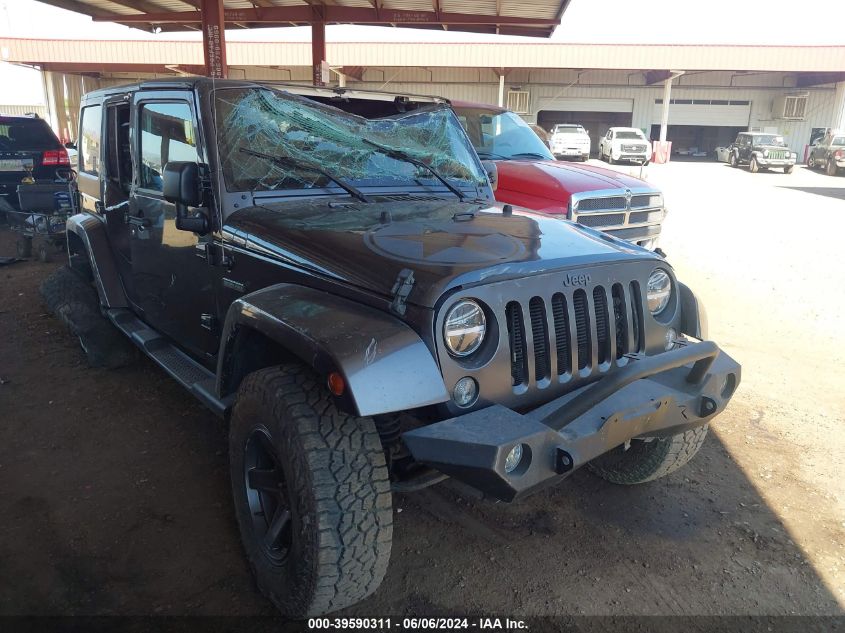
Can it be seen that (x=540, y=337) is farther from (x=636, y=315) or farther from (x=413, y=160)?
(x=413, y=160)

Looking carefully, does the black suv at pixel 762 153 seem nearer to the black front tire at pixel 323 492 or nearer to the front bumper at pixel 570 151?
the front bumper at pixel 570 151

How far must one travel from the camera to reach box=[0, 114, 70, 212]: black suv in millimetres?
10469

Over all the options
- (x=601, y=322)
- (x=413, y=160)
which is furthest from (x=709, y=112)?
(x=601, y=322)

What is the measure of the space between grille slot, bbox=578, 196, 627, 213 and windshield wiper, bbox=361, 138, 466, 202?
3141 millimetres

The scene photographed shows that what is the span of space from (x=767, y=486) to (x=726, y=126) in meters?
38.7

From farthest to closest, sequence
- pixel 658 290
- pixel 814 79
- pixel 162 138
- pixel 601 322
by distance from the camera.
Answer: pixel 814 79 < pixel 162 138 < pixel 658 290 < pixel 601 322

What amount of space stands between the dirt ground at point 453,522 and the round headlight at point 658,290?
1091mm

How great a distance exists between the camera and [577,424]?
217 cm

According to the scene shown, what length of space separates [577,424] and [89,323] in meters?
4.02

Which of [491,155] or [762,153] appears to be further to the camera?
[762,153]

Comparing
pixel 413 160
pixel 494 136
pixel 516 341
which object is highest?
pixel 494 136

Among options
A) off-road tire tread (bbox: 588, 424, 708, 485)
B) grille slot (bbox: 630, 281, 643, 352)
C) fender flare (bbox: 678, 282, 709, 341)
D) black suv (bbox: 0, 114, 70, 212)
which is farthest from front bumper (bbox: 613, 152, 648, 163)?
grille slot (bbox: 630, 281, 643, 352)

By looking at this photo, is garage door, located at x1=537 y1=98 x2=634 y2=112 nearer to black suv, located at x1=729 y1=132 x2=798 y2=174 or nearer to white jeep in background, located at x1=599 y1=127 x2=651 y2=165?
white jeep in background, located at x1=599 y1=127 x2=651 y2=165

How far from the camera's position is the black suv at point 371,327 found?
2096 millimetres
